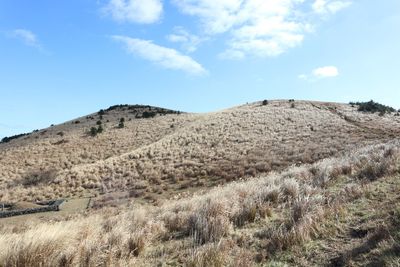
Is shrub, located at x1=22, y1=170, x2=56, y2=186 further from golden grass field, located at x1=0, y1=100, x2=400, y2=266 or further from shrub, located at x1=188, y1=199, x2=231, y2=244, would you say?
shrub, located at x1=188, y1=199, x2=231, y2=244

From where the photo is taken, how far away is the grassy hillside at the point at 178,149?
106 feet

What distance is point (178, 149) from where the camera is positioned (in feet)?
149

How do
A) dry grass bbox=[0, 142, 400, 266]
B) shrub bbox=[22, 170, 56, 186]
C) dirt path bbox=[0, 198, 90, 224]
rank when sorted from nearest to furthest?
dry grass bbox=[0, 142, 400, 266] → dirt path bbox=[0, 198, 90, 224] → shrub bbox=[22, 170, 56, 186]

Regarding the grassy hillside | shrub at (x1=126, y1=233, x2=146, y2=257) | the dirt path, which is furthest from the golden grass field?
the dirt path

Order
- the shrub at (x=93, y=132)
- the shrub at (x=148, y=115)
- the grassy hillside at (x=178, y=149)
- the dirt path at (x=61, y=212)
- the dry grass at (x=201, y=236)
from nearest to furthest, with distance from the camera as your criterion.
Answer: the dry grass at (x=201, y=236) < the dirt path at (x=61, y=212) < the grassy hillside at (x=178, y=149) < the shrub at (x=93, y=132) < the shrub at (x=148, y=115)

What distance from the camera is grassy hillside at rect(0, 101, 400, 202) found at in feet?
106

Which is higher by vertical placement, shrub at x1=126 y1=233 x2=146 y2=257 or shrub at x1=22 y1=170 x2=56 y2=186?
shrub at x1=126 y1=233 x2=146 y2=257

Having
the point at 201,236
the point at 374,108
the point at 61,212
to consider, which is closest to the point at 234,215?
the point at 201,236

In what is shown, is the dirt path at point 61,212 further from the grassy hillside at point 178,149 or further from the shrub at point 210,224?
the shrub at point 210,224

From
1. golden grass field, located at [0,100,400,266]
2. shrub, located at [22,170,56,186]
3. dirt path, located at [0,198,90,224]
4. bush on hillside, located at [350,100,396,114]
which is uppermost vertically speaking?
bush on hillside, located at [350,100,396,114]

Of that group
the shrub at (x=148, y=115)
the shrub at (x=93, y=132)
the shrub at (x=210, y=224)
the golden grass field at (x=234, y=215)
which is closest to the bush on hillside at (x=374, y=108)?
the golden grass field at (x=234, y=215)

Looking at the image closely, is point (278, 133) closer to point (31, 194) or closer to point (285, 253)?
point (31, 194)

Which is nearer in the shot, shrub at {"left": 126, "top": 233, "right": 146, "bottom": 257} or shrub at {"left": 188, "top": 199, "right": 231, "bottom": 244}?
shrub at {"left": 126, "top": 233, "right": 146, "bottom": 257}

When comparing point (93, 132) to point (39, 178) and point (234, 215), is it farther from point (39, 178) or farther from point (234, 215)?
point (234, 215)
